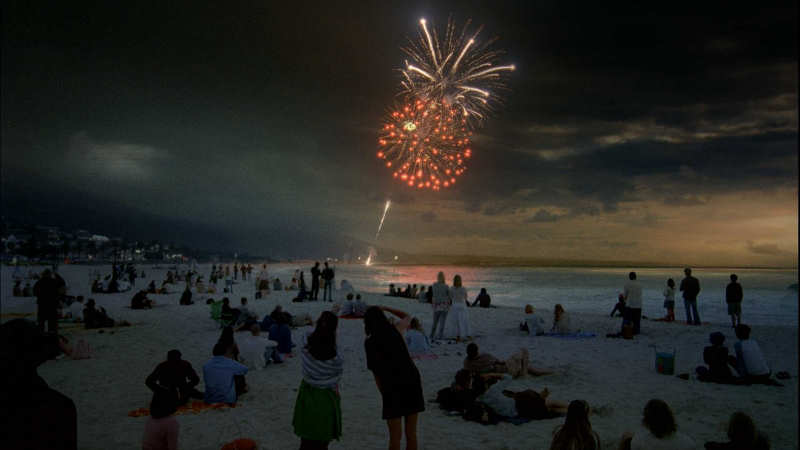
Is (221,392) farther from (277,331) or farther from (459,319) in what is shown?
(459,319)

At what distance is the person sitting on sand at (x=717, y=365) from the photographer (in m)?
8.78

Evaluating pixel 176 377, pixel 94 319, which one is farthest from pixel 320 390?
pixel 94 319

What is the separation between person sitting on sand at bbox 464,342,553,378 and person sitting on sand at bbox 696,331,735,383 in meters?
3.20

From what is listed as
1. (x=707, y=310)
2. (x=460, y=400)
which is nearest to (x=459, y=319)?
(x=460, y=400)

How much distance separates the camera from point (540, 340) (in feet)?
45.3

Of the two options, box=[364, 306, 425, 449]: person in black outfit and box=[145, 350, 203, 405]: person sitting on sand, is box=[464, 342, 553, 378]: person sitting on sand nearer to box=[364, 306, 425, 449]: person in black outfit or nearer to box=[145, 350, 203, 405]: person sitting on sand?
box=[364, 306, 425, 449]: person in black outfit

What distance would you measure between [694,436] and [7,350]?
25.8 ft

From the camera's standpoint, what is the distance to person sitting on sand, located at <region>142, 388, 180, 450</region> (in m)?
4.98

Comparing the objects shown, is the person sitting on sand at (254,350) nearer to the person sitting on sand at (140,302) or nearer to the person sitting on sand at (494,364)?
the person sitting on sand at (494,364)

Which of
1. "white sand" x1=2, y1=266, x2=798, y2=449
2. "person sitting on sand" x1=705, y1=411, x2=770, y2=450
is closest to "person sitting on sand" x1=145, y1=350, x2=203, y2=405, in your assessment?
"white sand" x1=2, y1=266, x2=798, y2=449

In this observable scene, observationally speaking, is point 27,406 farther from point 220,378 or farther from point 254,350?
point 254,350

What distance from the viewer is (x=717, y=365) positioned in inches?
349

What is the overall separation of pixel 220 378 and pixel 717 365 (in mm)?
10042

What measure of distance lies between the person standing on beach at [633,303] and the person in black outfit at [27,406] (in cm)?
1569
